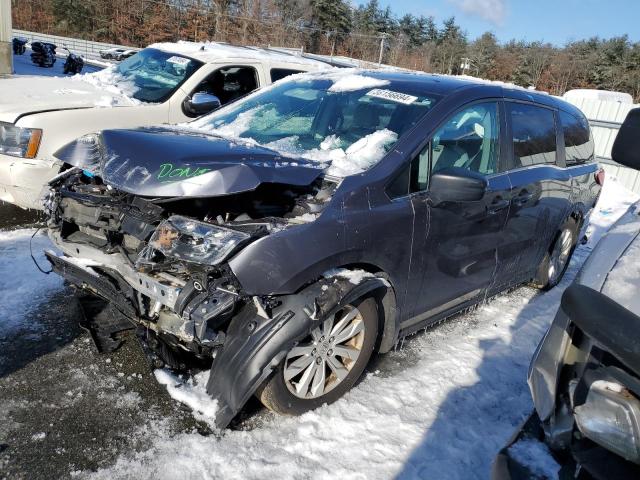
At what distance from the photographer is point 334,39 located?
66.8 meters

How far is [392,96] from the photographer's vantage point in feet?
11.2

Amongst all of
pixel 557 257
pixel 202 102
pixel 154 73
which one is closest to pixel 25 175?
pixel 202 102

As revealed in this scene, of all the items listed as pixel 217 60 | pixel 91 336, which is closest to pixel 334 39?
pixel 217 60

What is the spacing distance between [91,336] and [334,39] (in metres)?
69.2

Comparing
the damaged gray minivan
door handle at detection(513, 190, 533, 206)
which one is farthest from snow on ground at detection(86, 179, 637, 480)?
door handle at detection(513, 190, 533, 206)

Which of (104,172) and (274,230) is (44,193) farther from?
(274,230)

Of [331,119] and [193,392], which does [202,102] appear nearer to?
[331,119]

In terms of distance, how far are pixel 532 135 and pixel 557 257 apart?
1.55m

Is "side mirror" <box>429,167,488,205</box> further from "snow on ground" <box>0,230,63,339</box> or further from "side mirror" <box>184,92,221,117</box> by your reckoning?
"side mirror" <box>184,92,221,117</box>

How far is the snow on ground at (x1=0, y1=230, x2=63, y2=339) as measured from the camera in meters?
3.46

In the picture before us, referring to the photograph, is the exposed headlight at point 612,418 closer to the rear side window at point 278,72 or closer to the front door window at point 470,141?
the front door window at point 470,141

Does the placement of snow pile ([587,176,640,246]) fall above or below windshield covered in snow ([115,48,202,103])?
below

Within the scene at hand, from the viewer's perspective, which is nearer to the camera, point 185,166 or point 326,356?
point 185,166

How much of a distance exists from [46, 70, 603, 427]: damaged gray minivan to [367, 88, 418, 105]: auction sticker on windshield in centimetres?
1
